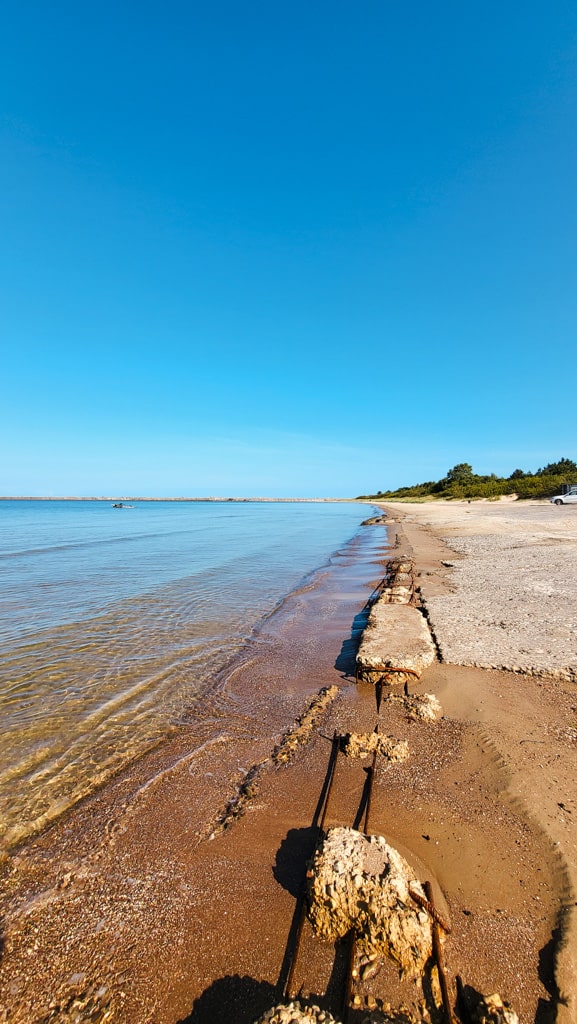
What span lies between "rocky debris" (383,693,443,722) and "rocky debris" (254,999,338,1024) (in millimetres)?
2726

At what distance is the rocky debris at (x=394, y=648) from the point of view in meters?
4.85

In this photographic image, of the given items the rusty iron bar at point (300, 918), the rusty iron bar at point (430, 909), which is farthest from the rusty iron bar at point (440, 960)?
the rusty iron bar at point (300, 918)

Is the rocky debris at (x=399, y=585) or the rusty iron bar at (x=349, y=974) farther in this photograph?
the rocky debris at (x=399, y=585)

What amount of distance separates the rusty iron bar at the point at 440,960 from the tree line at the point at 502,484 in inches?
2122

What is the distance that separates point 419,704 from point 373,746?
0.84m

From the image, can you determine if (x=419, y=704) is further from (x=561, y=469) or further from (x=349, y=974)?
(x=561, y=469)

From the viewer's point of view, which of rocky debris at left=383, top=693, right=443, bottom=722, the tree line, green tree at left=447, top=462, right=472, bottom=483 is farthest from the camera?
green tree at left=447, top=462, right=472, bottom=483

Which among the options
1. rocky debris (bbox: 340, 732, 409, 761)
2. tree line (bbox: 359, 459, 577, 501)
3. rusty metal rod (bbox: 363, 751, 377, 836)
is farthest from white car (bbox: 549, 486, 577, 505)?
rusty metal rod (bbox: 363, 751, 377, 836)

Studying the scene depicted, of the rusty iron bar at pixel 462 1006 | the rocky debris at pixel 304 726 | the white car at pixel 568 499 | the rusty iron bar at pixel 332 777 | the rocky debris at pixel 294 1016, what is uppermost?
the white car at pixel 568 499

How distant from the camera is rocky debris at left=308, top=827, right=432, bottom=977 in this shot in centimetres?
188

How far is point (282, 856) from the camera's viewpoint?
2549 mm

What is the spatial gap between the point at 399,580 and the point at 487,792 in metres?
7.15

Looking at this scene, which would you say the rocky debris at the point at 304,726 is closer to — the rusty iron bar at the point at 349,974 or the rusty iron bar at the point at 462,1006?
the rusty iron bar at the point at 349,974

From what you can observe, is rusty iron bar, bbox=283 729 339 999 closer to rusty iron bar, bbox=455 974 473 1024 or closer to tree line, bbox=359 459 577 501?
rusty iron bar, bbox=455 974 473 1024
